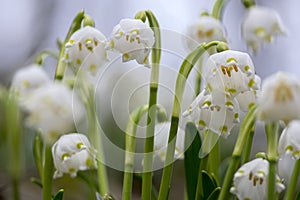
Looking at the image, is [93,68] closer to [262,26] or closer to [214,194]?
[214,194]

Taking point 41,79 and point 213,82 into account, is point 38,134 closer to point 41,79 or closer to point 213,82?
point 41,79

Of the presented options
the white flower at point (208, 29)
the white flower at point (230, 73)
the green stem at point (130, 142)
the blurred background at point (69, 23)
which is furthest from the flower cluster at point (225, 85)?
the blurred background at point (69, 23)

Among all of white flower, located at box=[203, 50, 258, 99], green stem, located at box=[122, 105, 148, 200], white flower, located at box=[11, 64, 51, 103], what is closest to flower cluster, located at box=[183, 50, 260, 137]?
white flower, located at box=[203, 50, 258, 99]

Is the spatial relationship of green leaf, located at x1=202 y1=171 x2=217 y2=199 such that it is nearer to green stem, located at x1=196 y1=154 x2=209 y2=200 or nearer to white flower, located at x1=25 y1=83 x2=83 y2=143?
green stem, located at x1=196 y1=154 x2=209 y2=200

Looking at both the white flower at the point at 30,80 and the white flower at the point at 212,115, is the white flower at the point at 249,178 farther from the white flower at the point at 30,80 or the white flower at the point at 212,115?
the white flower at the point at 30,80

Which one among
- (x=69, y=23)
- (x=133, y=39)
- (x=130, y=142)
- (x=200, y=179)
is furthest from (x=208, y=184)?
(x=69, y=23)

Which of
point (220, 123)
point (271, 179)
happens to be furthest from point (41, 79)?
point (271, 179)
